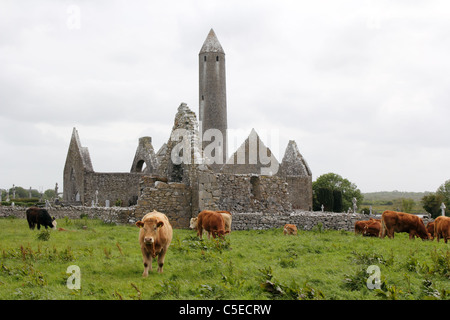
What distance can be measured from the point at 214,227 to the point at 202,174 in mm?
5497

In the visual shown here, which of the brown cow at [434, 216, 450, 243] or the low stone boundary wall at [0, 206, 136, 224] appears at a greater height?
the low stone boundary wall at [0, 206, 136, 224]

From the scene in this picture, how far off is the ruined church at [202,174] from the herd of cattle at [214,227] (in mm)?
2780

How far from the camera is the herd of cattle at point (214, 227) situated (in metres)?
9.98

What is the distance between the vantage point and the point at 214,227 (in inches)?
574

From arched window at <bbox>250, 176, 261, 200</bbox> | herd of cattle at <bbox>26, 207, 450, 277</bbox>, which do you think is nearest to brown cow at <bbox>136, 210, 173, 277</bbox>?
herd of cattle at <bbox>26, 207, 450, 277</bbox>

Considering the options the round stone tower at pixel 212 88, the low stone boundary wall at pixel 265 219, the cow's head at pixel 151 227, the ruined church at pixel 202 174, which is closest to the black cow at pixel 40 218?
the low stone boundary wall at pixel 265 219

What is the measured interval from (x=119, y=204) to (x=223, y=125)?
29858 millimetres

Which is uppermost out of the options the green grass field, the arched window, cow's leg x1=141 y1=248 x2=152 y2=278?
the arched window

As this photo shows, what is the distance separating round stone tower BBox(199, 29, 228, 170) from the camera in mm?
67250

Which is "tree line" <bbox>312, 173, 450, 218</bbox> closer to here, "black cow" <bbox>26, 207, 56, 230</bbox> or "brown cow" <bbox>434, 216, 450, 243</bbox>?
"brown cow" <bbox>434, 216, 450, 243</bbox>

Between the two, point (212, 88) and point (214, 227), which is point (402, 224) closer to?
point (214, 227)

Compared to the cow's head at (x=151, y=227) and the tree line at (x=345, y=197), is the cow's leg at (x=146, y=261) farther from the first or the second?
the tree line at (x=345, y=197)
